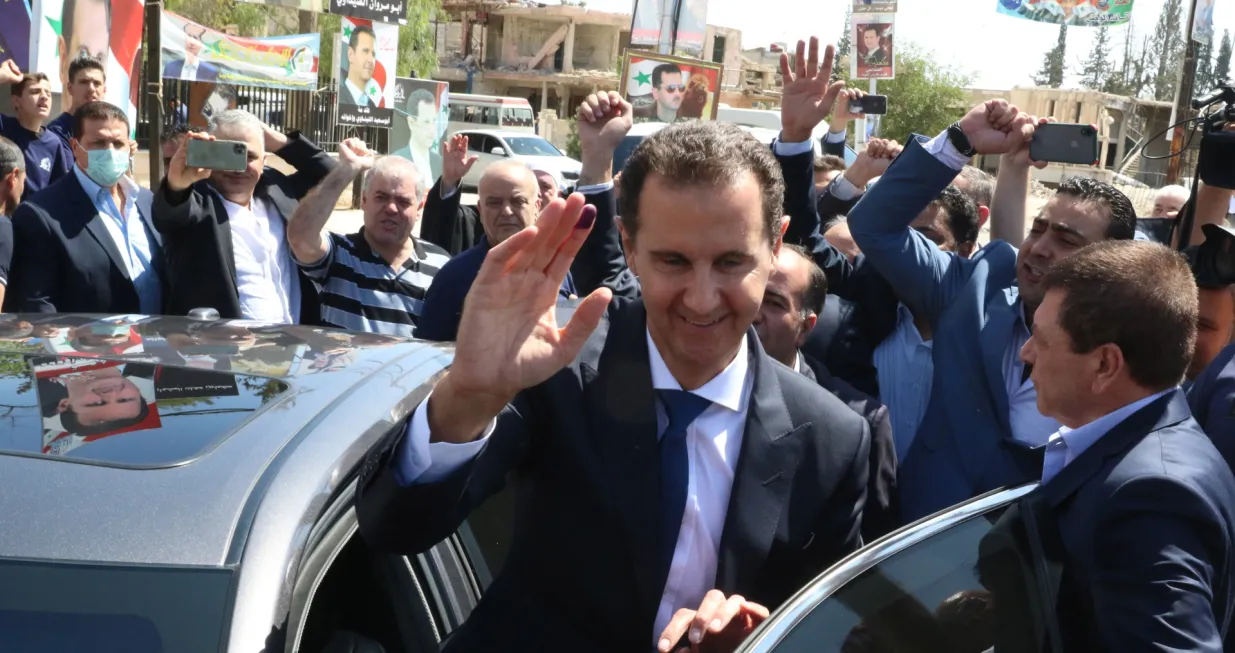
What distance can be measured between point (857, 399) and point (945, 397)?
346mm

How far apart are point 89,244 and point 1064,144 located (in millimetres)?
3587

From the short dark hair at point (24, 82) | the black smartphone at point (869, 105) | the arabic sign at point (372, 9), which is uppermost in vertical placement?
the arabic sign at point (372, 9)

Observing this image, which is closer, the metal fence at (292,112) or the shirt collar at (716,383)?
the shirt collar at (716,383)

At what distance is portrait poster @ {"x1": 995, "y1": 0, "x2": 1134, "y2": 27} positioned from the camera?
658 inches

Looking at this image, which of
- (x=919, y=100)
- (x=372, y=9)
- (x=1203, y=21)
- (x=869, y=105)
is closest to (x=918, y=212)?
(x=869, y=105)

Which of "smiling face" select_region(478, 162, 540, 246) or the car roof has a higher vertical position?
"smiling face" select_region(478, 162, 540, 246)

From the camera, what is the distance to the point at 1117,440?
199 centimetres

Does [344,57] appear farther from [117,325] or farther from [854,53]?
[117,325]

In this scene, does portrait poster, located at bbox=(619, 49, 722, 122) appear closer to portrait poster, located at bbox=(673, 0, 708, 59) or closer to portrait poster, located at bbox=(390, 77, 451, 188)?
portrait poster, located at bbox=(390, 77, 451, 188)

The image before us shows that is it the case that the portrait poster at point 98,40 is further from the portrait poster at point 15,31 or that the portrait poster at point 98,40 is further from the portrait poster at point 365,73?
the portrait poster at point 365,73

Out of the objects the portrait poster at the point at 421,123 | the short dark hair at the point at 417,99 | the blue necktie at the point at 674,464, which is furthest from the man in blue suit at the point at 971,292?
the short dark hair at the point at 417,99

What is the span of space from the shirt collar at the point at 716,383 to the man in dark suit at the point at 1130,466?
54 centimetres

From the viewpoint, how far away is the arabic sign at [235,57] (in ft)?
48.6

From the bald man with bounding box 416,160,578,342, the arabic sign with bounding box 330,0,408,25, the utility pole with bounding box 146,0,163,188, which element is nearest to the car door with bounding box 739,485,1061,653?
the bald man with bounding box 416,160,578,342
